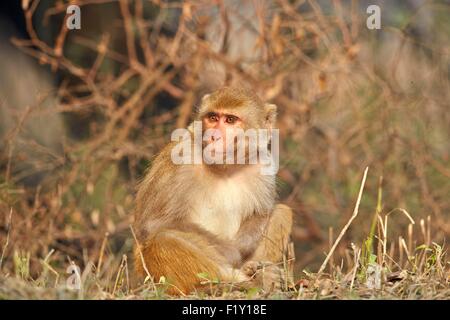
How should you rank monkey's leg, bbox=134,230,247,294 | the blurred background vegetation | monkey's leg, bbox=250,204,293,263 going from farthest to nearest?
the blurred background vegetation → monkey's leg, bbox=250,204,293,263 → monkey's leg, bbox=134,230,247,294

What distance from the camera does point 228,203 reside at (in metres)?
5.42

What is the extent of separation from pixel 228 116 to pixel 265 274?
3.62 ft

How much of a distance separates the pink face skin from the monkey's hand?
82cm

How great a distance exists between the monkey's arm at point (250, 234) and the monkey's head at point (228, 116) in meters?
0.46

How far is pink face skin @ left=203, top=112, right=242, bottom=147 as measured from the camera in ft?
17.1

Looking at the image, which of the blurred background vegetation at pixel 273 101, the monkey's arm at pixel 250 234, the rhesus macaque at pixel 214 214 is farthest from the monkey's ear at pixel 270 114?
the blurred background vegetation at pixel 273 101

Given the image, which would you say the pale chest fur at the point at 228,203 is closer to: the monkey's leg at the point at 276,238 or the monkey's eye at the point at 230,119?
the monkey's leg at the point at 276,238

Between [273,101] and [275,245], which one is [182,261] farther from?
[273,101]

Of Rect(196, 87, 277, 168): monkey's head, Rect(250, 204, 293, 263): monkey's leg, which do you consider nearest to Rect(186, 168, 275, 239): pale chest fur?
Rect(250, 204, 293, 263): monkey's leg

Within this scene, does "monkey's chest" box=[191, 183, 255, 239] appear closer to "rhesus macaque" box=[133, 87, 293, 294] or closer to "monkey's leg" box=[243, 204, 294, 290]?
"rhesus macaque" box=[133, 87, 293, 294]
